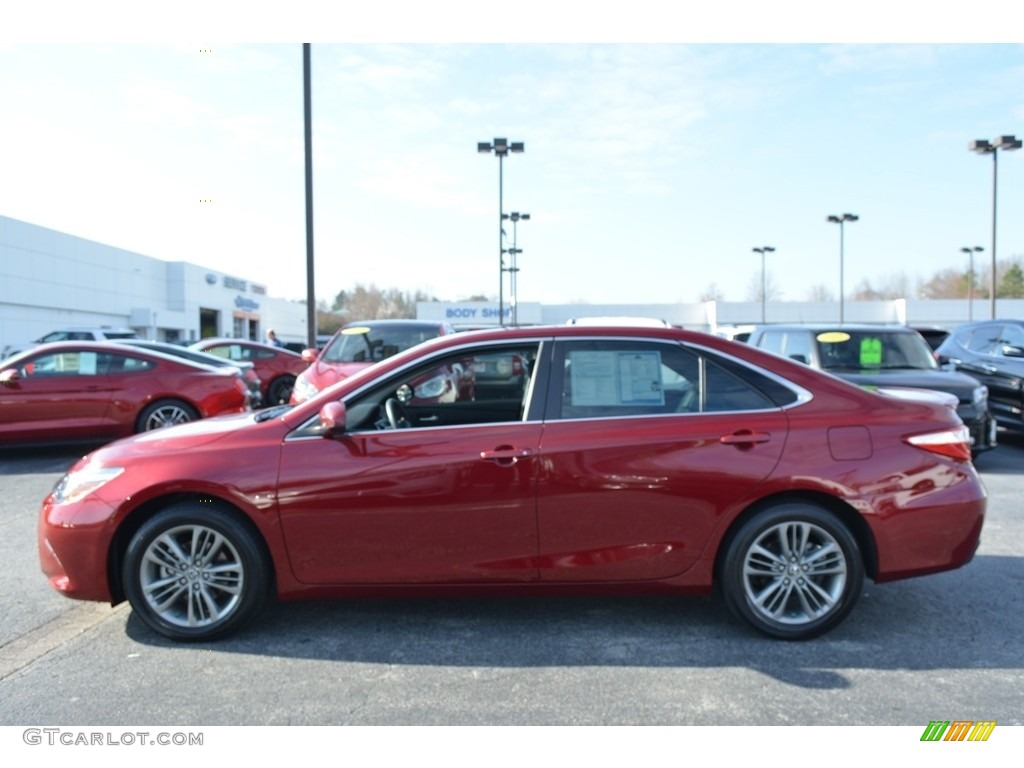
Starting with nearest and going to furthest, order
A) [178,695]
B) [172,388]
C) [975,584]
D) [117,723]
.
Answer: [117,723] < [178,695] < [975,584] < [172,388]

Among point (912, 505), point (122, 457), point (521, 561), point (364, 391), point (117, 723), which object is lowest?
point (117, 723)

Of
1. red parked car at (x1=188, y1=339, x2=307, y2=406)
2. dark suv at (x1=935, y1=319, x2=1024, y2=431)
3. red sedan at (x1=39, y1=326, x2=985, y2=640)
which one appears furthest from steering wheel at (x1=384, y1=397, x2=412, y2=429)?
red parked car at (x1=188, y1=339, x2=307, y2=406)

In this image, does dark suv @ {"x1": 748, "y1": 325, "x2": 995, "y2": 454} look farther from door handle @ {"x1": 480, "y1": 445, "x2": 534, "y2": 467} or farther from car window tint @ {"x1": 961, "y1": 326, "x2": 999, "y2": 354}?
door handle @ {"x1": 480, "y1": 445, "x2": 534, "y2": 467}

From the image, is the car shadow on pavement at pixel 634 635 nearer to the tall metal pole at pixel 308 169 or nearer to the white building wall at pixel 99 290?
the tall metal pole at pixel 308 169

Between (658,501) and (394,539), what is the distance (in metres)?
1.36

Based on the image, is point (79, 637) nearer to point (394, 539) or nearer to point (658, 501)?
point (394, 539)

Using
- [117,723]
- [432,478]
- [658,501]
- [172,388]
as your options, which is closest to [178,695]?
[117,723]

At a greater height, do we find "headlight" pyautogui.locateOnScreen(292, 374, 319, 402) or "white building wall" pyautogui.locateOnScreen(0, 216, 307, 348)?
"white building wall" pyautogui.locateOnScreen(0, 216, 307, 348)

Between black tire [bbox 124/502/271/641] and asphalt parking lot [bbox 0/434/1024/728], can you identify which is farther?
black tire [bbox 124/502/271/641]

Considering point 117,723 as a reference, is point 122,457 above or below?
above

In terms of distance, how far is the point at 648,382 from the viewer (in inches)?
163

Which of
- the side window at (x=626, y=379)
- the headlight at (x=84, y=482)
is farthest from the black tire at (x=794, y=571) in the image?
the headlight at (x=84, y=482)

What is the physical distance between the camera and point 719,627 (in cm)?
423
